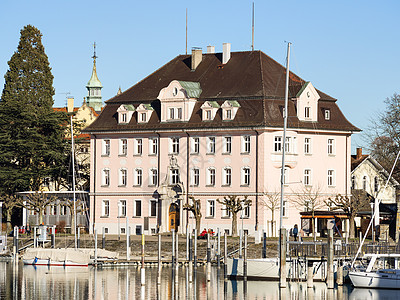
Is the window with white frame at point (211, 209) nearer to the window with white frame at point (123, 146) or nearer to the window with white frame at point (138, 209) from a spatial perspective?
the window with white frame at point (138, 209)

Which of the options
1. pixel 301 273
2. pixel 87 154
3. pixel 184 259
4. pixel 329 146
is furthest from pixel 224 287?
pixel 87 154

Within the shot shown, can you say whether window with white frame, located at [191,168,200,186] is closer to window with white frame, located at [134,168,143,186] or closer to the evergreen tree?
window with white frame, located at [134,168,143,186]

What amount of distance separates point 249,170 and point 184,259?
47.8 feet

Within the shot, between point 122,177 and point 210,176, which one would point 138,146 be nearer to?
point 122,177

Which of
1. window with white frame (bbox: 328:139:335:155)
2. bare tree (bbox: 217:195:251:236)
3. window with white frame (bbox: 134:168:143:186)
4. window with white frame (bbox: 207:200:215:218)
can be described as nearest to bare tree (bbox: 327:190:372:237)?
window with white frame (bbox: 328:139:335:155)

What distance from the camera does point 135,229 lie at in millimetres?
108125

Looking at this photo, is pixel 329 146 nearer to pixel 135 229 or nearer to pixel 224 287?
pixel 135 229

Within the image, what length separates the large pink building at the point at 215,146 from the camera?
338 ft

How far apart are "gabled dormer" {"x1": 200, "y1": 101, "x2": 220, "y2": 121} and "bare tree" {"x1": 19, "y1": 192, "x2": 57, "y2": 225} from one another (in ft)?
60.3

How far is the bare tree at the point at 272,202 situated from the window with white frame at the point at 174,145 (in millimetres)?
10521

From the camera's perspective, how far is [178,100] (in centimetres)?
10675

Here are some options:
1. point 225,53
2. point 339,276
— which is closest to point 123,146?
point 225,53

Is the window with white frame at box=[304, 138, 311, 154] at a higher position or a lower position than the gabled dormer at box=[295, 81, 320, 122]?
lower

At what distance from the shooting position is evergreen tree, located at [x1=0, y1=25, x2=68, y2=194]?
392ft
